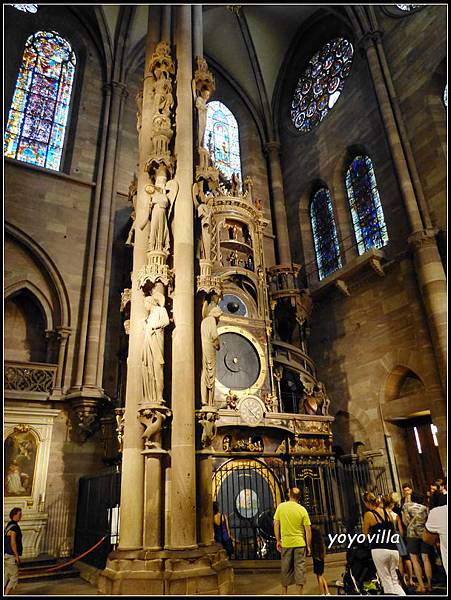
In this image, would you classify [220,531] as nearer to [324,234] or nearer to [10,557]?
[10,557]

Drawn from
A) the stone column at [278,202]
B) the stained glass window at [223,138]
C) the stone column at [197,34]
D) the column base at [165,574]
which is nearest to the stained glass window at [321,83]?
the stone column at [278,202]

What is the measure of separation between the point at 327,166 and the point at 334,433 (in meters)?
8.67

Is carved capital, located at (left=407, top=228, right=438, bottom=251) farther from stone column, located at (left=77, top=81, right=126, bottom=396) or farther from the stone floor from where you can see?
stone column, located at (left=77, top=81, right=126, bottom=396)

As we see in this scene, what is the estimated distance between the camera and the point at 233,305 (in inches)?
453

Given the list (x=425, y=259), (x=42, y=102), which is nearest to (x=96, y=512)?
(x=425, y=259)

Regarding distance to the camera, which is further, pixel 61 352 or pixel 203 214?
pixel 61 352

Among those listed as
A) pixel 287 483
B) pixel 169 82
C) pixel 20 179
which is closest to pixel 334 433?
pixel 287 483

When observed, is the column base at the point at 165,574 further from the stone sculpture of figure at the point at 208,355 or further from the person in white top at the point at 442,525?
the person in white top at the point at 442,525

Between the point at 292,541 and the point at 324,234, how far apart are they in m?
11.8

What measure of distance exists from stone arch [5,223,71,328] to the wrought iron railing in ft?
4.30

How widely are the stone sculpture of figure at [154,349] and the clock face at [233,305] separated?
5273 mm

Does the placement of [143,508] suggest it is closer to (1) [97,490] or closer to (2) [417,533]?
(2) [417,533]

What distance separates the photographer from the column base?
4.81 m

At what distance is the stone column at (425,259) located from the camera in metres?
9.64
